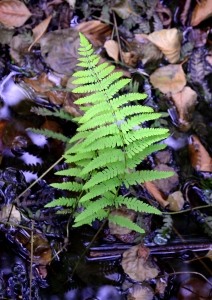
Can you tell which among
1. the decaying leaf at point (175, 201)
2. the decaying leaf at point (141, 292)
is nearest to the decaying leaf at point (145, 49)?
the decaying leaf at point (175, 201)

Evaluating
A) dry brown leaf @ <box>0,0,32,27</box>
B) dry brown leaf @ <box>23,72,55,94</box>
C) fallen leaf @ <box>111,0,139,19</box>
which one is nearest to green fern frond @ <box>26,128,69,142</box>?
dry brown leaf @ <box>23,72,55,94</box>

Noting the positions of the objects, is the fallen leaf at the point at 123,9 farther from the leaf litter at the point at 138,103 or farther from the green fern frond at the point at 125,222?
the green fern frond at the point at 125,222

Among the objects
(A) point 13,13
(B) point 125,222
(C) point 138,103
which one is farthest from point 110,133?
(A) point 13,13

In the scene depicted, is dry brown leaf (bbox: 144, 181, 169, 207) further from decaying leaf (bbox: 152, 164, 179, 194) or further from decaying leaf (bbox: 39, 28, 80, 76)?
decaying leaf (bbox: 39, 28, 80, 76)

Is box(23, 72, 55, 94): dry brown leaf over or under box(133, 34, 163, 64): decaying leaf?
under

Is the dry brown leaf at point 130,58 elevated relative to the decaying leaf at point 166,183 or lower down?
elevated

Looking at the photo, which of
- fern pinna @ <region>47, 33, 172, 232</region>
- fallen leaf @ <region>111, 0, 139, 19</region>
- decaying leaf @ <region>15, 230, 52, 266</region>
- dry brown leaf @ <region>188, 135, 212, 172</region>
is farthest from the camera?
fallen leaf @ <region>111, 0, 139, 19</region>
